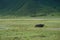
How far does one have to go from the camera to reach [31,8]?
7273 millimetres

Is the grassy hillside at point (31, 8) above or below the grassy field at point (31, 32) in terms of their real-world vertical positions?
above

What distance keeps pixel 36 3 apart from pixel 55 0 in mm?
804

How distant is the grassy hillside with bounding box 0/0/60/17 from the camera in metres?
6.99

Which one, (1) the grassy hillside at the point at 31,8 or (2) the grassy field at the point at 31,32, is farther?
(1) the grassy hillside at the point at 31,8

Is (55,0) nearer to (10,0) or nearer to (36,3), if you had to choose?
(36,3)

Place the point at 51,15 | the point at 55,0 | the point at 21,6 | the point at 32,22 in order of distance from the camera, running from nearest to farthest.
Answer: the point at 32,22 < the point at 51,15 < the point at 55,0 < the point at 21,6

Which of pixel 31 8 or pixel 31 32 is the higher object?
pixel 31 8

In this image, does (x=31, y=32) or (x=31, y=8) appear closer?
(x=31, y=32)

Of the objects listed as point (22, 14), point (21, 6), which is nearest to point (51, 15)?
point (22, 14)

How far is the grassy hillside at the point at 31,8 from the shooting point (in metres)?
6.99

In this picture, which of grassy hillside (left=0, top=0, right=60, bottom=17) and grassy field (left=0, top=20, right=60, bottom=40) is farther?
grassy hillside (left=0, top=0, right=60, bottom=17)

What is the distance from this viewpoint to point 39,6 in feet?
23.5

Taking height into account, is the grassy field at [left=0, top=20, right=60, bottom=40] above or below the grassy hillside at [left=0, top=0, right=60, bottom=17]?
below

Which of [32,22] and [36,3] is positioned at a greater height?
[36,3]
